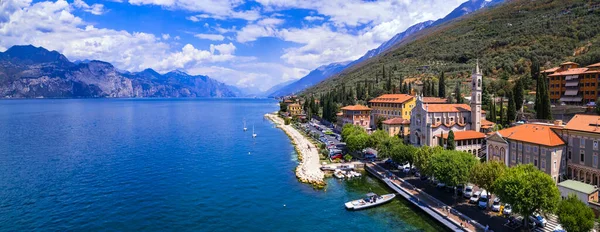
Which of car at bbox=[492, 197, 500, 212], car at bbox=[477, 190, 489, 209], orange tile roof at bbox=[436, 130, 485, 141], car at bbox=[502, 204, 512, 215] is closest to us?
car at bbox=[502, 204, 512, 215]

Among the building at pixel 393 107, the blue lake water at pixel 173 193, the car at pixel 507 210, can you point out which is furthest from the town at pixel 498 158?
the blue lake water at pixel 173 193

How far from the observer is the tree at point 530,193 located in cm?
3231

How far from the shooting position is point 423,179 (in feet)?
172

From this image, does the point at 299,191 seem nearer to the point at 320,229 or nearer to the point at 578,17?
the point at 320,229

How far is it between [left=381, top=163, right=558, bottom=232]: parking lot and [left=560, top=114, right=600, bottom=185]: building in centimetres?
994

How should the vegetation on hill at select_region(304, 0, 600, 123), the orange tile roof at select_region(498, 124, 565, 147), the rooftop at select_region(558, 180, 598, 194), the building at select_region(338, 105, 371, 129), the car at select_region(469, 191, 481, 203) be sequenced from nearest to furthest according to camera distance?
the rooftop at select_region(558, 180, 598, 194) < the car at select_region(469, 191, 481, 203) < the orange tile roof at select_region(498, 124, 565, 147) < the building at select_region(338, 105, 371, 129) < the vegetation on hill at select_region(304, 0, 600, 123)

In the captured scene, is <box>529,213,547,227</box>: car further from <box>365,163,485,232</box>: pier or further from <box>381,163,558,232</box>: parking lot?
<box>365,163,485,232</box>: pier

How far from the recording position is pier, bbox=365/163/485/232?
118 ft

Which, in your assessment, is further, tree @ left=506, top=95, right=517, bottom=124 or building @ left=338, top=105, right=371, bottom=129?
building @ left=338, top=105, right=371, bottom=129

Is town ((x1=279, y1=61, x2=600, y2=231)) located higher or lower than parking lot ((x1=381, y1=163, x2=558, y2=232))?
higher

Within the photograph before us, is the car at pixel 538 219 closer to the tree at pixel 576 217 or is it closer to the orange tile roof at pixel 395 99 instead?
the tree at pixel 576 217

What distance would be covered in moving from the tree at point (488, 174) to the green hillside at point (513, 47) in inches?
2804

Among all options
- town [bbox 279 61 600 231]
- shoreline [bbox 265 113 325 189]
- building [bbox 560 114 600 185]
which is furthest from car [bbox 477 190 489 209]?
shoreline [bbox 265 113 325 189]

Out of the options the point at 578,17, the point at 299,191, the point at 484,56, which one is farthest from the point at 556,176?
the point at 578,17
